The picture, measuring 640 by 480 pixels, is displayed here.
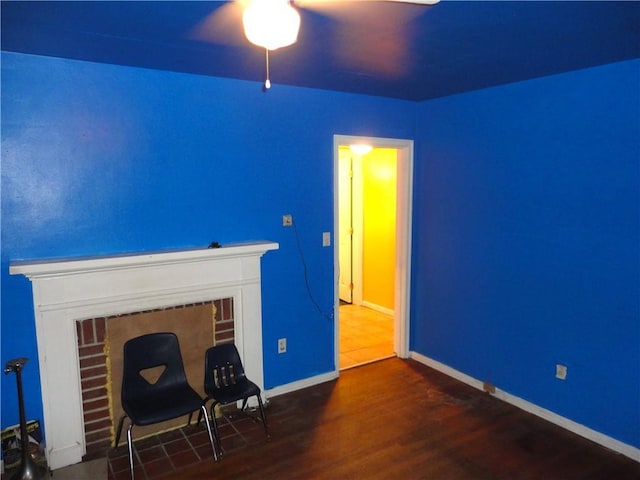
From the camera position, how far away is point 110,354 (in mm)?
2762

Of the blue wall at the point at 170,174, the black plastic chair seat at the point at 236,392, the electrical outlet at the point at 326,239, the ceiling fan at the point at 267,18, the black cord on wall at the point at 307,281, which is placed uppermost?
the ceiling fan at the point at 267,18

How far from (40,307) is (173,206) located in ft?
3.18

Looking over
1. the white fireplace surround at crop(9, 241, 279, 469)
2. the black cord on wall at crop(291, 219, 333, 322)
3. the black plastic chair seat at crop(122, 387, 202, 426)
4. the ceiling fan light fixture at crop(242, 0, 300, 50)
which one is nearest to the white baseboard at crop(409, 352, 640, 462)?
the black cord on wall at crop(291, 219, 333, 322)

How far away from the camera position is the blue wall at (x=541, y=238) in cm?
266

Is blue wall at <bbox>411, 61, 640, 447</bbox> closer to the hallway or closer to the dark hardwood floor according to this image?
the dark hardwood floor

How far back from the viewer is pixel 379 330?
5004mm

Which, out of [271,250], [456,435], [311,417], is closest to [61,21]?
[271,250]

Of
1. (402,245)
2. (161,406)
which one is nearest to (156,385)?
(161,406)

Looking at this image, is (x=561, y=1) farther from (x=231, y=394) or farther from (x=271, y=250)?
(x=231, y=394)

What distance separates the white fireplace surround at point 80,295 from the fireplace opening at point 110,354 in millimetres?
52

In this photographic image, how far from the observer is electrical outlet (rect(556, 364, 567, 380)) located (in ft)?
9.86

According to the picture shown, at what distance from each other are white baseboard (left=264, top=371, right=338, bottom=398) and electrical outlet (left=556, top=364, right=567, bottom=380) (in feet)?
5.64

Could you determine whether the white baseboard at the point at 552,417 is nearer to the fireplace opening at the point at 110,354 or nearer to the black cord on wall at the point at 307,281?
the black cord on wall at the point at 307,281

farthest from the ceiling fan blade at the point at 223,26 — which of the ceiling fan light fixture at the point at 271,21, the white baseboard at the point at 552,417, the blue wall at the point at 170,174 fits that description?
the white baseboard at the point at 552,417
